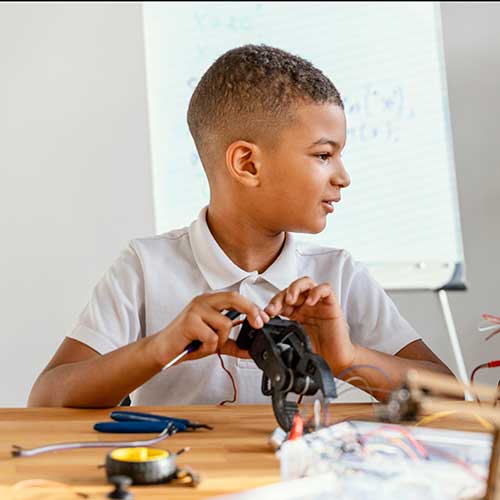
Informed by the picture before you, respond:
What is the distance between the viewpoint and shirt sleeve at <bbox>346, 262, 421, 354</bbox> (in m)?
1.39

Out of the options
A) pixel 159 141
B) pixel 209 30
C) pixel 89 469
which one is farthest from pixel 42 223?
pixel 89 469

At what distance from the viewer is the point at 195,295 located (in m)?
1.40

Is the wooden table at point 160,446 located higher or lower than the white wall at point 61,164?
lower

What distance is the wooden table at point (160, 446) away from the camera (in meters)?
0.72

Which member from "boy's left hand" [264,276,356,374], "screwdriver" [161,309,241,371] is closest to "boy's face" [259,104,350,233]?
"boy's left hand" [264,276,356,374]

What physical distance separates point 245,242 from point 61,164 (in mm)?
1346

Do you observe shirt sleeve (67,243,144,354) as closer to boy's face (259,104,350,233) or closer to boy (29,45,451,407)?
boy (29,45,451,407)

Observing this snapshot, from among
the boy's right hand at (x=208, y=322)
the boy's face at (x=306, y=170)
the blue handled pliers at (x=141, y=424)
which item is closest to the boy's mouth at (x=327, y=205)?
the boy's face at (x=306, y=170)

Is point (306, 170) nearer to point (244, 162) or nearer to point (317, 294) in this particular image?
point (244, 162)

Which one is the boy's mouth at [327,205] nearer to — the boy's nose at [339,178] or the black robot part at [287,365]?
the boy's nose at [339,178]

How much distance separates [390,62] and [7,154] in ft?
3.91

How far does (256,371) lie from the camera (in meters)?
1.35

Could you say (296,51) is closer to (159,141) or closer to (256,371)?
(159,141)

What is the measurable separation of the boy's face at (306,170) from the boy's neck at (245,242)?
2.5 inches
